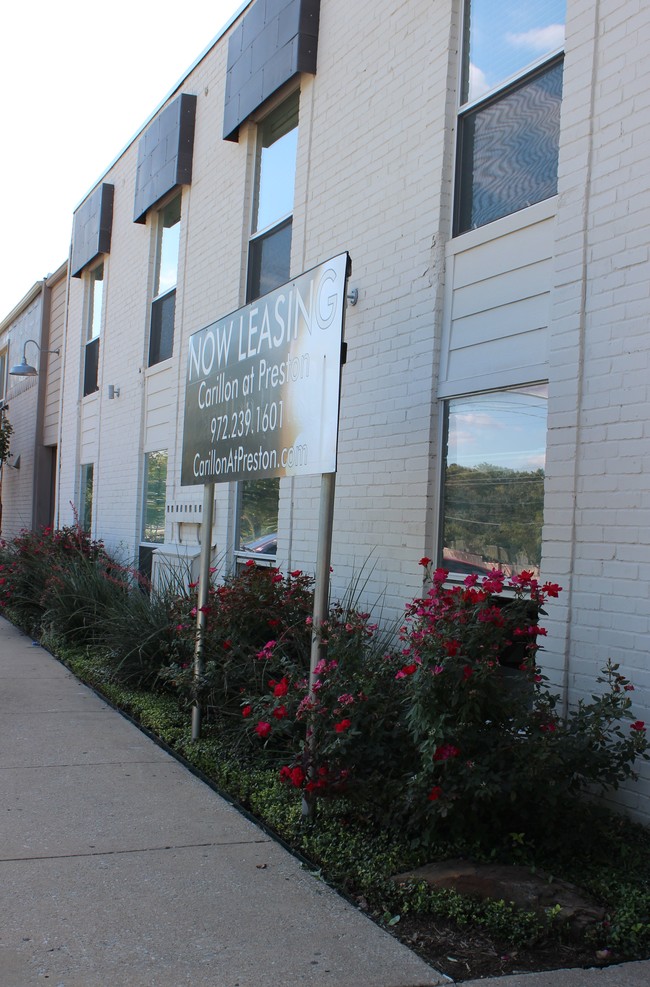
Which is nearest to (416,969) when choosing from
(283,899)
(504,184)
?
(283,899)

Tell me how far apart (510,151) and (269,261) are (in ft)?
12.5

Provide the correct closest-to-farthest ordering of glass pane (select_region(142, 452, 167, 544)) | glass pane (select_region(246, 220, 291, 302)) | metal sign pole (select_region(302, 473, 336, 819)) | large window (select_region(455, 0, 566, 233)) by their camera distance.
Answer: metal sign pole (select_region(302, 473, 336, 819)) → large window (select_region(455, 0, 566, 233)) → glass pane (select_region(246, 220, 291, 302)) → glass pane (select_region(142, 452, 167, 544))

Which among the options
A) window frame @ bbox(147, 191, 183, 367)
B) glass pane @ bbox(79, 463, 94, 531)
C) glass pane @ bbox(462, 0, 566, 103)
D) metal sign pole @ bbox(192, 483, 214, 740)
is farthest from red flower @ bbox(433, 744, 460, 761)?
glass pane @ bbox(79, 463, 94, 531)

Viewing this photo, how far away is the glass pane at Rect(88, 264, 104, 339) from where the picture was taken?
52.0 feet

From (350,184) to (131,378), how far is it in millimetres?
6280

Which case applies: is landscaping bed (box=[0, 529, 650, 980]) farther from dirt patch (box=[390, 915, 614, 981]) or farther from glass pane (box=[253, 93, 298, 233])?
glass pane (box=[253, 93, 298, 233])

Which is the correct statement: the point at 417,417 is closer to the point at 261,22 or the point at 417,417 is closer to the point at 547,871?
the point at 547,871

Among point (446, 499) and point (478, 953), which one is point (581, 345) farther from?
point (478, 953)

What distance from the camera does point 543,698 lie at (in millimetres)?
4410

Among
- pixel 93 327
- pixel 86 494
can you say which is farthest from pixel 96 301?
pixel 86 494

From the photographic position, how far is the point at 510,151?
6.27 meters

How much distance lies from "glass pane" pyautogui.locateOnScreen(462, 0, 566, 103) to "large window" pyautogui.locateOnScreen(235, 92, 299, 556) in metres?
2.66

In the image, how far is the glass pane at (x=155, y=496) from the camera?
1211cm

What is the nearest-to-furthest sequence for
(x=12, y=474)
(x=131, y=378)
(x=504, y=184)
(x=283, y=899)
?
(x=283, y=899), (x=504, y=184), (x=131, y=378), (x=12, y=474)
